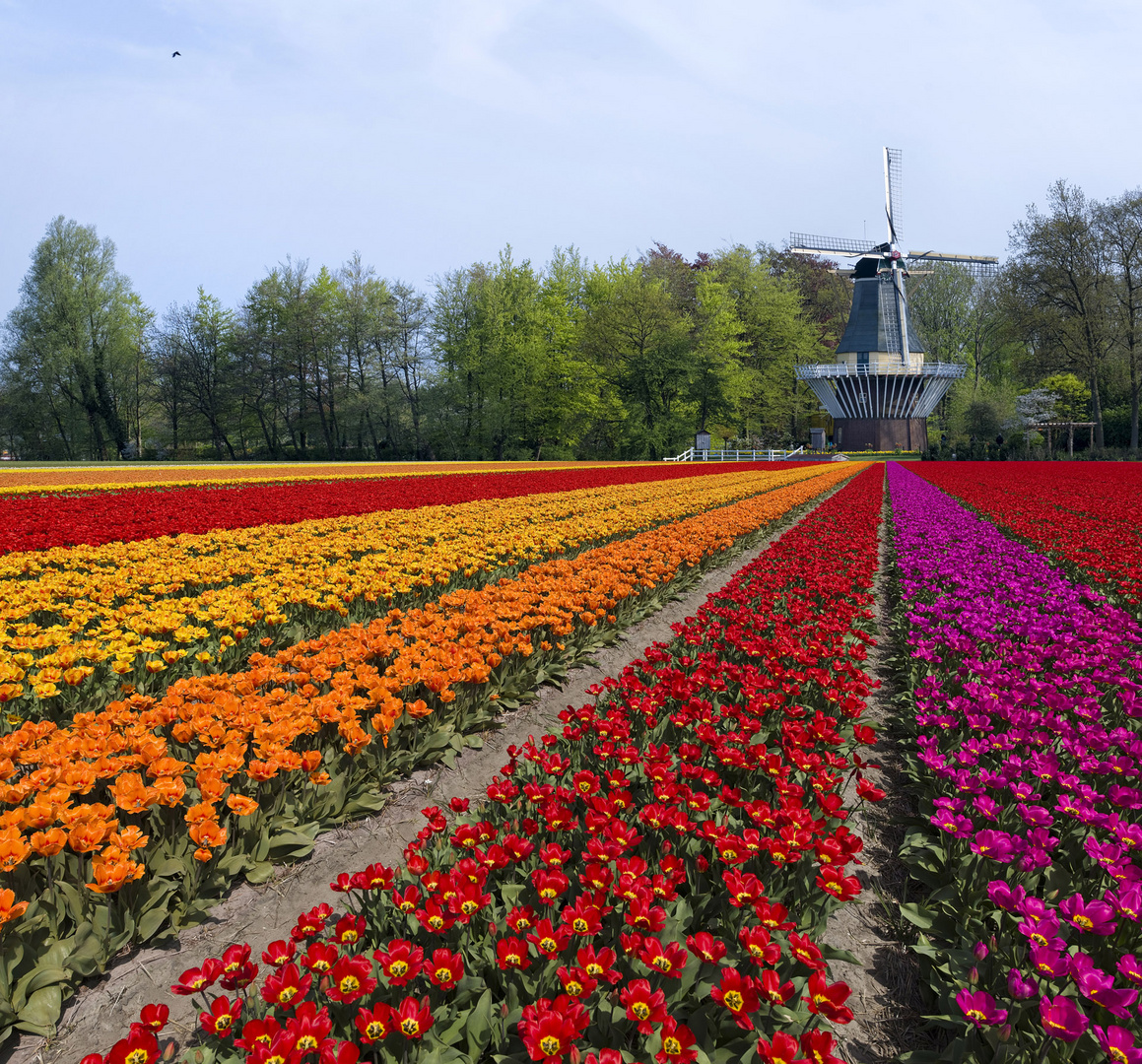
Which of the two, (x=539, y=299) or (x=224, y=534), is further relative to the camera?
(x=539, y=299)

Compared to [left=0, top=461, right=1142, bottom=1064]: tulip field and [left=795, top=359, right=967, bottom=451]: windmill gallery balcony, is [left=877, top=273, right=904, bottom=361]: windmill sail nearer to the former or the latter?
[left=795, top=359, right=967, bottom=451]: windmill gallery balcony

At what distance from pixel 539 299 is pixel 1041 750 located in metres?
49.8

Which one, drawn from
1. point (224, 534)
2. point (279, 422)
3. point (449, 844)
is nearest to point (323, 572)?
point (224, 534)

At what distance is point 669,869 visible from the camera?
2225 mm

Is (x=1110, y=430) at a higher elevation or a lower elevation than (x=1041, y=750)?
higher

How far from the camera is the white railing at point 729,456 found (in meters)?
42.8

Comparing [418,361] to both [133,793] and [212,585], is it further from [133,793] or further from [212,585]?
[133,793]

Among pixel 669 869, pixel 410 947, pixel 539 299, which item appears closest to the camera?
pixel 410 947

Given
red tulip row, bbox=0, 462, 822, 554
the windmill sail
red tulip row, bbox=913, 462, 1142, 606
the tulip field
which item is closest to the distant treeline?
the windmill sail

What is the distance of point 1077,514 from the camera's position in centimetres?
1184

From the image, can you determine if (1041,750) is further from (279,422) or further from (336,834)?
(279,422)

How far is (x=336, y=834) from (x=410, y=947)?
4.88ft

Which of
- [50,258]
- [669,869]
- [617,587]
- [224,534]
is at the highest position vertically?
[50,258]

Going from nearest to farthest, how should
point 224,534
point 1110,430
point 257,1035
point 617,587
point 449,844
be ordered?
point 257,1035 → point 449,844 → point 617,587 → point 224,534 → point 1110,430
